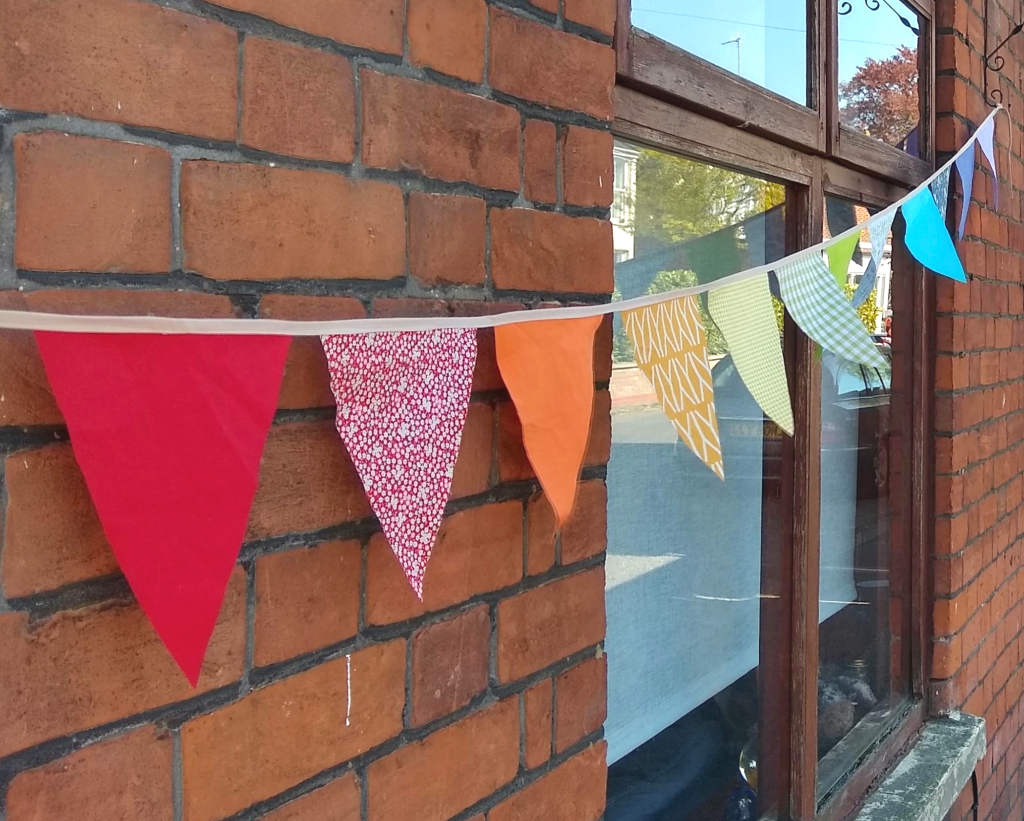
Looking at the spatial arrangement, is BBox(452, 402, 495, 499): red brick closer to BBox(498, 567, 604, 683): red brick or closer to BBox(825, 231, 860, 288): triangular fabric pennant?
BBox(498, 567, 604, 683): red brick

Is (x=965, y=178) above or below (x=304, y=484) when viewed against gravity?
above

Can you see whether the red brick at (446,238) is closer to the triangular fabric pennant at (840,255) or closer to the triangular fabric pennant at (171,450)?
the triangular fabric pennant at (171,450)

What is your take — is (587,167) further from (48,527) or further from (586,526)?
(48,527)

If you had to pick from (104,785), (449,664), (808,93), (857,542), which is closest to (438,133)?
(449,664)

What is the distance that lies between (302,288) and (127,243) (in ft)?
0.58

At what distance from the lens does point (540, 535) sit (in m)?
1.19

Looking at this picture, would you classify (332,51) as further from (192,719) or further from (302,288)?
(192,719)

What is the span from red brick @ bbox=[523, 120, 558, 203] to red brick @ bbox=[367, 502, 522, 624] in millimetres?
392

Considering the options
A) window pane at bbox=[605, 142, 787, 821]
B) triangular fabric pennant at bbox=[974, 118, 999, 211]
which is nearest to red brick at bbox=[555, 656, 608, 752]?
window pane at bbox=[605, 142, 787, 821]

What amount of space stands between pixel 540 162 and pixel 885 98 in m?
1.72

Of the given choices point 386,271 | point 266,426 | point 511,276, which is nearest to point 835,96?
point 511,276

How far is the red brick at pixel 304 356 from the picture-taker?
2.87 feet

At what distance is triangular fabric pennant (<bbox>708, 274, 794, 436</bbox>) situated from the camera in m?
1.43

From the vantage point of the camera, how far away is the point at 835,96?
2.11m
